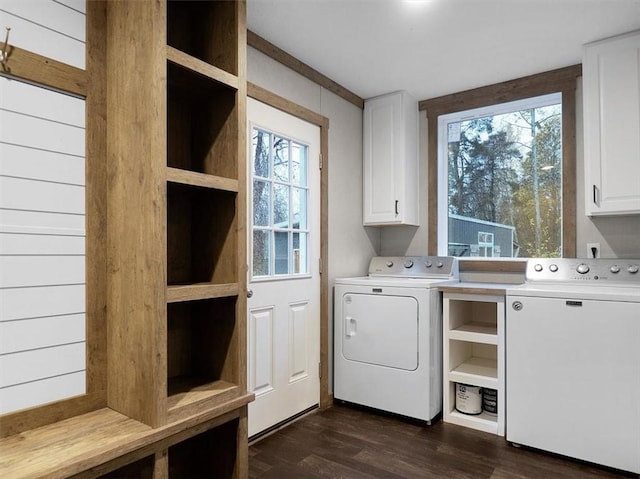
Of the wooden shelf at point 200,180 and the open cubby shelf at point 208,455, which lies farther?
the open cubby shelf at point 208,455

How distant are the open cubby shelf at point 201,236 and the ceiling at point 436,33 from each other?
112 centimetres

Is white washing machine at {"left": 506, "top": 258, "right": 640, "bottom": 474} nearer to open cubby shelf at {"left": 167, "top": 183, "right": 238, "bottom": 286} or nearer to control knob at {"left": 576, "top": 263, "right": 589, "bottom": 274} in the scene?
control knob at {"left": 576, "top": 263, "right": 589, "bottom": 274}

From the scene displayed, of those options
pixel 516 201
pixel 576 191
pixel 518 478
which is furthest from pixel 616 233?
pixel 518 478

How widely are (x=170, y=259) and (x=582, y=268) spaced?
96.6 inches

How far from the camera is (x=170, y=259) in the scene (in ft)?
5.44

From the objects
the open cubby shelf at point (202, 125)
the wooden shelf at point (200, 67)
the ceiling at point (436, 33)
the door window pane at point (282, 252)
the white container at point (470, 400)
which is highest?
the ceiling at point (436, 33)

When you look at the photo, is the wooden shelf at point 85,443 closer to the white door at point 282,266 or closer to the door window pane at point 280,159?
the white door at point 282,266

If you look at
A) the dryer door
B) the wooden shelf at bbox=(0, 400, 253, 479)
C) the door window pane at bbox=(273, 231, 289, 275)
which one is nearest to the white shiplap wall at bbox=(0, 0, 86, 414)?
the wooden shelf at bbox=(0, 400, 253, 479)

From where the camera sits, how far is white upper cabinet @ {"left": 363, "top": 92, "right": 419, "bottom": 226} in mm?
3225

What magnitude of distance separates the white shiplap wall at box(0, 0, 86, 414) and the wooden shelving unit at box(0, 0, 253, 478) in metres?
0.10

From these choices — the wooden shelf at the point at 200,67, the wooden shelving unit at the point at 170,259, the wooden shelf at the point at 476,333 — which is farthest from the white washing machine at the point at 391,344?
the wooden shelf at the point at 200,67

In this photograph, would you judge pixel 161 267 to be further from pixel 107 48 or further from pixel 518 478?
pixel 518 478

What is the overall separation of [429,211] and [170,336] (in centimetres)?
240

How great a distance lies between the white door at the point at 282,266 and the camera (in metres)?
2.42
